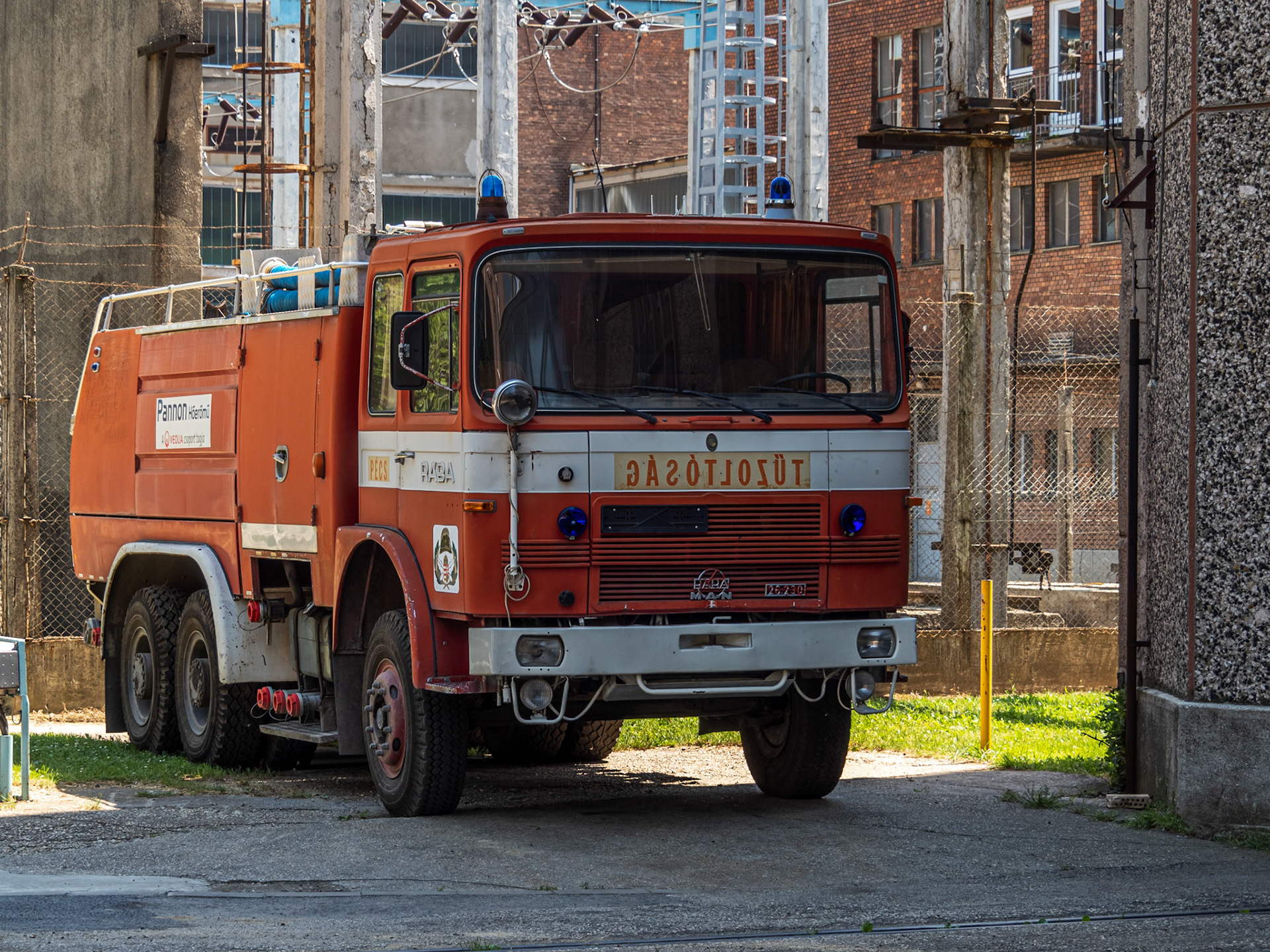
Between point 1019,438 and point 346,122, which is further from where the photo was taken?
point 1019,438

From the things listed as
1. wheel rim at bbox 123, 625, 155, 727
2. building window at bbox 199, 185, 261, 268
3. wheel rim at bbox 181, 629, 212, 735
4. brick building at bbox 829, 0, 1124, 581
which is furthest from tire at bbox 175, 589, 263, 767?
building window at bbox 199, 185, 261, 268

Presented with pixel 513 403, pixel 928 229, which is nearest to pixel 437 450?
pixel 513 403

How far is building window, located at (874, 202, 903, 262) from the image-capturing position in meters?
43.8

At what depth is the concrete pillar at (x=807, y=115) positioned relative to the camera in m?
23.9

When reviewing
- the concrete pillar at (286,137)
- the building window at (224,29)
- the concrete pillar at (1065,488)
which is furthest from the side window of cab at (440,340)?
the building window at (224,29)

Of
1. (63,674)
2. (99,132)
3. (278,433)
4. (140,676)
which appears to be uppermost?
(99,132)

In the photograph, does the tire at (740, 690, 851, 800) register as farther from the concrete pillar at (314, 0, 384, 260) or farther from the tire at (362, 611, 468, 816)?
the concrete pillar at (314, 0, 384, 260)

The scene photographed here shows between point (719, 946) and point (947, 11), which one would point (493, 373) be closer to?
point (719, 946)

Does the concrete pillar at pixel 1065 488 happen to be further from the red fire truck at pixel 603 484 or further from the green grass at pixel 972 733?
the red fire truck at pixel 603 484

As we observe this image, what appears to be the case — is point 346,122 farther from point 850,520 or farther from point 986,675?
point 850,520

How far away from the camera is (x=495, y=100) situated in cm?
2366

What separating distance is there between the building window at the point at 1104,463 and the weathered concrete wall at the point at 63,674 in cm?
1761

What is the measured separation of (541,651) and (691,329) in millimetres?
1724

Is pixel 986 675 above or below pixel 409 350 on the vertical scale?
below
